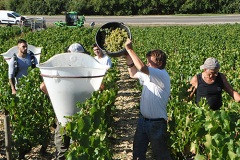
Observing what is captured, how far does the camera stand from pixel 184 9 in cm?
4812

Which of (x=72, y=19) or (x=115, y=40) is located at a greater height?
(x=115, y=40)

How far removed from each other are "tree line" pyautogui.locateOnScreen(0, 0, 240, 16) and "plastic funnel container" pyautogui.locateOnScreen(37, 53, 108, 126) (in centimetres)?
4382

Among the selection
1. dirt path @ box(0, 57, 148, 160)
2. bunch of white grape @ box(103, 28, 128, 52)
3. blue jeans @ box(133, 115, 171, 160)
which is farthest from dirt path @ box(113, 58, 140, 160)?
bunch of white grape @ box(103, 28, 128, 52)

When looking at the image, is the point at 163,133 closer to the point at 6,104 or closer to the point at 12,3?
the point at 6,104

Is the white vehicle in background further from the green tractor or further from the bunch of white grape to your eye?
the bunch of white grape

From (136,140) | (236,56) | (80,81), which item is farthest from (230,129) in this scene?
(236,56)

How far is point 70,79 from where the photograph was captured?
4363 millimetres

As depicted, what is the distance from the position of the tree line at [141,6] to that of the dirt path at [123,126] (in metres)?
36.4

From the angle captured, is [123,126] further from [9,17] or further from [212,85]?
[9,17]

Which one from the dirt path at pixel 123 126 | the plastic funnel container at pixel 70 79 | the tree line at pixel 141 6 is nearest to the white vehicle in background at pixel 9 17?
the tree line at pixel 141 6

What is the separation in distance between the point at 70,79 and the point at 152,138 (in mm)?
1099

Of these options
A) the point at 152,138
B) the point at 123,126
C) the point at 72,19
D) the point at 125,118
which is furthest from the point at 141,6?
the point at 152,138

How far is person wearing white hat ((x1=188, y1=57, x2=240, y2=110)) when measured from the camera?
517 cm

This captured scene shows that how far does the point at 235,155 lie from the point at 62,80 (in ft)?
6.00
